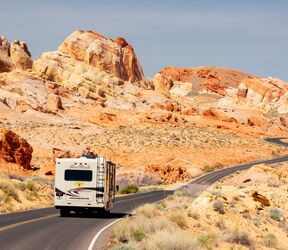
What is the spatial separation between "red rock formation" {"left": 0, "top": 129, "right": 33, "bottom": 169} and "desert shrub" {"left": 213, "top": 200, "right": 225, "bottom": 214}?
35204 mm

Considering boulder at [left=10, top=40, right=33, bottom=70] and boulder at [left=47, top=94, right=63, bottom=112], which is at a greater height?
boulder at [left=10, top=40, right=33, bottom=70]

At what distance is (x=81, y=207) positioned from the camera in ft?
86.5

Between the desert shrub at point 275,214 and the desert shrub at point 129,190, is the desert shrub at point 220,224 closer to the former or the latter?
the desert shrub at point 275,214

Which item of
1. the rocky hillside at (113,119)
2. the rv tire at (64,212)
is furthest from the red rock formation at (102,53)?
the rv tire at (64,212)

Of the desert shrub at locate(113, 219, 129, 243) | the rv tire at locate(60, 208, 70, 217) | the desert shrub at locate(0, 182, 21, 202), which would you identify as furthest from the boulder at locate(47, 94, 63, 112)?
the desert shrub at locate(113, 219, 129, 243)

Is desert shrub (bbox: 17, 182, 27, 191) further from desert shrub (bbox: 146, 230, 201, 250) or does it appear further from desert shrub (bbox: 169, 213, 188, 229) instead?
desert shrub (bbox: 146, 230, 201, 250)

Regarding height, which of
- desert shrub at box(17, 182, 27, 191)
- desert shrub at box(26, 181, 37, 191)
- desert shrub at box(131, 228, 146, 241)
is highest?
desert shrub at box(131, 228, 146, 241)

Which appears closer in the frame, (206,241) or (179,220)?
(206,241)

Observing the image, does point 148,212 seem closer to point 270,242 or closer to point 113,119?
point 270,242

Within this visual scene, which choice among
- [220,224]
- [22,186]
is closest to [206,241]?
[220,224]

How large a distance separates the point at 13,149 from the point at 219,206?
36.6m

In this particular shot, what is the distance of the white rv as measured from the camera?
1023 inches

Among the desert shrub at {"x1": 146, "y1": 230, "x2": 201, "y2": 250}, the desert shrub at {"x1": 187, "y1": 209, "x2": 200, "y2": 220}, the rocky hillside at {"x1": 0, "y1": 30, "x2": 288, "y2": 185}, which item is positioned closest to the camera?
the desert shrub at {"x1": 146, "y1": 230, "x2": 201, "y2": 250}

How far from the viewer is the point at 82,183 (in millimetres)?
25969
